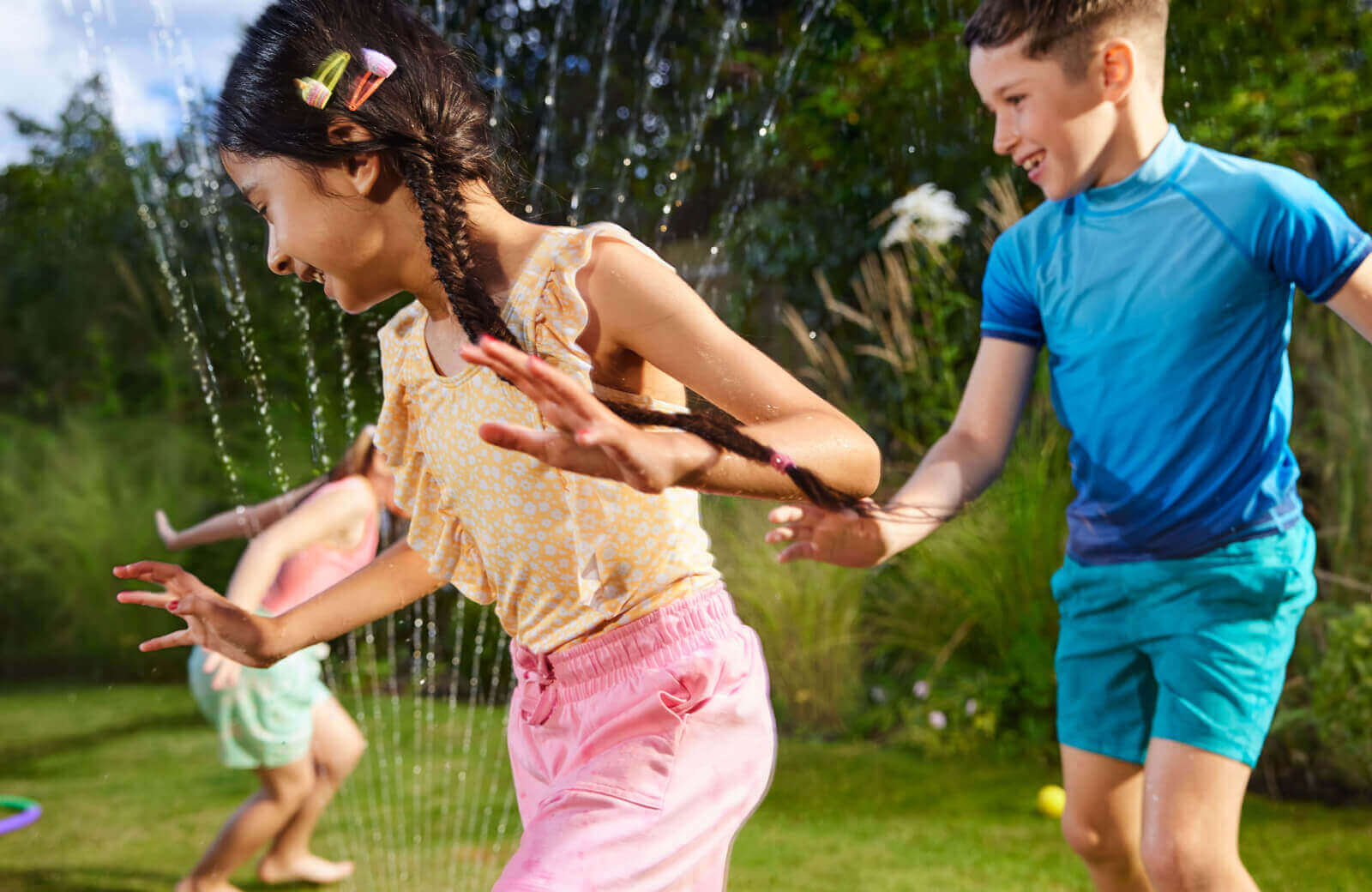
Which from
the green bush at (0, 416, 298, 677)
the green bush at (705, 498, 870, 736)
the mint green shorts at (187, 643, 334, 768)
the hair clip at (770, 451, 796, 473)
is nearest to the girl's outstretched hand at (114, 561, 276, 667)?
the hair clip at (770, 451, 796, 473)

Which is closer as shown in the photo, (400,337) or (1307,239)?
(400,337)

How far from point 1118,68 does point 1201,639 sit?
898mm

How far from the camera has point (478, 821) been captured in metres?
4.13

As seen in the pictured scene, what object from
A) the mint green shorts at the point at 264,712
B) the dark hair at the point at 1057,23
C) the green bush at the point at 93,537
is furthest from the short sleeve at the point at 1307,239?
the green bush at the point at 93,537

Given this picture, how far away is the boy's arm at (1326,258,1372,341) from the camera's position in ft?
5.69

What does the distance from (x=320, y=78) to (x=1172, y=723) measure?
1542mm

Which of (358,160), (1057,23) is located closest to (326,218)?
(358,160)

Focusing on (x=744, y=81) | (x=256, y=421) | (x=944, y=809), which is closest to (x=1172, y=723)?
(x=944, y=809)

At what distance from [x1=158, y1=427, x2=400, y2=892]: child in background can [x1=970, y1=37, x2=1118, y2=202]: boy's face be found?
202 cm

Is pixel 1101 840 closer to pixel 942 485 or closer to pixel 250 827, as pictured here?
pixel 942 485

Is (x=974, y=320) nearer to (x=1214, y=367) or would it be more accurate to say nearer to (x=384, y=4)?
(x=1214, y=367)

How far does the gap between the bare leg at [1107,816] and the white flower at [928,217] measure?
3523mm

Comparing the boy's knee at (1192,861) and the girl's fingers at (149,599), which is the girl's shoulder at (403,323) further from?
the boy's knee at (1192,861)

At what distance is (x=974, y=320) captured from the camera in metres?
5.27
